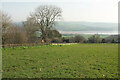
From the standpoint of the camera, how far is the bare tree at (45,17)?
24188 mm

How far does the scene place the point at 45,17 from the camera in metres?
25.5

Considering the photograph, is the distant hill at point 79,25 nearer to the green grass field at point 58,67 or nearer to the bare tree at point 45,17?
the bare tree at point 45,17

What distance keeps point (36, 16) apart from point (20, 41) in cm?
931

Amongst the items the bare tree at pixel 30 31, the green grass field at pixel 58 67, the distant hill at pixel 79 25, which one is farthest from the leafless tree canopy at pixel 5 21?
the green grass field at pixel 58 67

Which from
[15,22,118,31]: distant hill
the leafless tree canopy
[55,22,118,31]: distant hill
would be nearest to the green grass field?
the leafless tree canopy

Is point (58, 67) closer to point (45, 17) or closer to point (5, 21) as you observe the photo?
point (5, 21)

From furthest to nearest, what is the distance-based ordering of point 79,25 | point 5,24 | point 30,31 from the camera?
point 79,25
point 30,31
point 5,24

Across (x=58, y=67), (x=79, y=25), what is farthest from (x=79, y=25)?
(x=58, y=67)

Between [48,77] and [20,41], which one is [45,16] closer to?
[20,41]

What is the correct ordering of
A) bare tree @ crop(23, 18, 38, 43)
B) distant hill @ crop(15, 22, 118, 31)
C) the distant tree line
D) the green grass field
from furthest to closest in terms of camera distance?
1. the distant tree line
2. distant hill @ crop(15, 22, 118, 31)
3. bare tree @ crop(23, 18, 38, 43)
4. the green grass field

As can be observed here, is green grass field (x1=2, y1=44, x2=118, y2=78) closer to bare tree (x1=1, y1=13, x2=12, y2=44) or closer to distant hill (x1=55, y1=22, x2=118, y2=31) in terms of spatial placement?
bare tree (x1=1, y1=13, x2=12, y2=44)

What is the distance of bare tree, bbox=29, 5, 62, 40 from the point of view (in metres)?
24.2

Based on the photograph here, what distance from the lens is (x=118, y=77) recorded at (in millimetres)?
4121

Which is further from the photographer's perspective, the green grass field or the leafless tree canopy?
the leafless tree canopy
